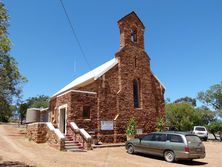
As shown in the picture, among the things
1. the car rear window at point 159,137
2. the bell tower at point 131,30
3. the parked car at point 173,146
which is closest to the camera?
the parked car at point 173,146

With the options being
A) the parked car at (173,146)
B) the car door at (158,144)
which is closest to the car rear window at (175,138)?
the parked car at (173,146)

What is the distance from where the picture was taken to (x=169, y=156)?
14.8m

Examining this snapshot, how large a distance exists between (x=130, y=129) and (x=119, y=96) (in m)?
3.05

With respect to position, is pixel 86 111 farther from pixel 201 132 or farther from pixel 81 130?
pixel 201 132

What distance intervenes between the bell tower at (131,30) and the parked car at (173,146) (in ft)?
37.0

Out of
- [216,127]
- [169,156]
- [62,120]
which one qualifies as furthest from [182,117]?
[169,156]

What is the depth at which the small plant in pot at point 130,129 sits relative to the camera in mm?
22656

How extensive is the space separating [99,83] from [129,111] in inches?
156

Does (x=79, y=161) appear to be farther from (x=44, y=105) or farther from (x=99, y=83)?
(x=44, y=105)

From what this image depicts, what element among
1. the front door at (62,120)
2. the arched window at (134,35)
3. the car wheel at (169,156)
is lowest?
the car wheel at (169,156)

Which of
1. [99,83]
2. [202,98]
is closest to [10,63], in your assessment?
[99,83]

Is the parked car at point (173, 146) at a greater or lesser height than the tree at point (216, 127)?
lesser

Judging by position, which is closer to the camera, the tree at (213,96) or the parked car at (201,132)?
the parked car at (201,132)

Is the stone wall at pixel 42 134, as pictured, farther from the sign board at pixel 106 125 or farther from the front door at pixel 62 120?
the sign board at pixel 106 125
